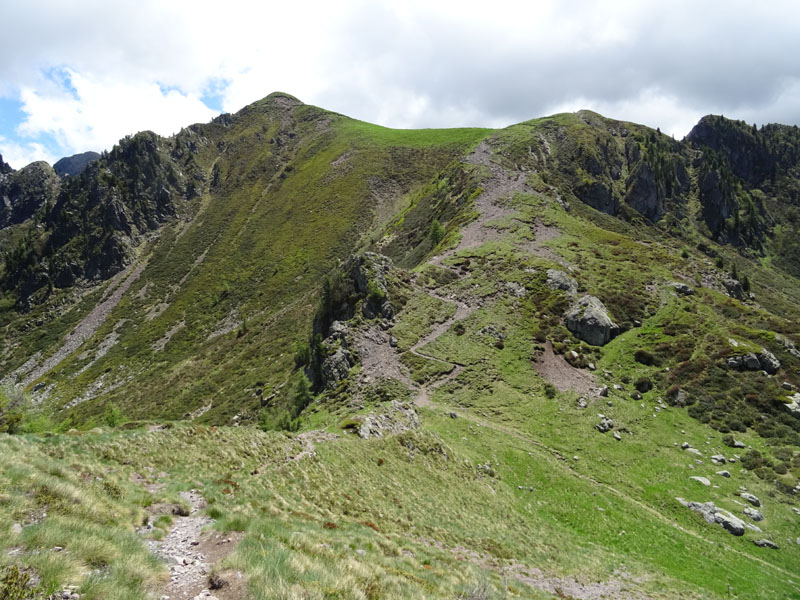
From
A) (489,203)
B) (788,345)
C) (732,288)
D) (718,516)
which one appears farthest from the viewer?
(489,203)

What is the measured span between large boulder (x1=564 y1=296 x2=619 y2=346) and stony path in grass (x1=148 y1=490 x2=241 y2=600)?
1991 inches

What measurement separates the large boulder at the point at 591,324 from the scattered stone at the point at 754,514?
1026 inches

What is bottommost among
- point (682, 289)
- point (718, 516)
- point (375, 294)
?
point (718, 516)

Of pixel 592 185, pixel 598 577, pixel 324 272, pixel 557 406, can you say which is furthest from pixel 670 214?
pixel 598 577

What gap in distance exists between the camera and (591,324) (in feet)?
174

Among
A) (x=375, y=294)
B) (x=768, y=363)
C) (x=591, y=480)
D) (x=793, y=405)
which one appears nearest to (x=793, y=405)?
(x=793, y=405)

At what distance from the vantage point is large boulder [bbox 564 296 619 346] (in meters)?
52.9

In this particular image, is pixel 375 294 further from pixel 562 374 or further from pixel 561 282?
pixel 561 282

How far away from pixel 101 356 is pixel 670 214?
191665 mm

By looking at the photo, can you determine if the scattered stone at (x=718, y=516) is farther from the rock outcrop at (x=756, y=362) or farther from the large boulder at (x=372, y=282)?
the large boulder at (x=372, y=282)

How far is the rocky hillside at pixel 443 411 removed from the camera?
1346 centimetres

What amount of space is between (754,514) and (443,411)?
24821 millimetres

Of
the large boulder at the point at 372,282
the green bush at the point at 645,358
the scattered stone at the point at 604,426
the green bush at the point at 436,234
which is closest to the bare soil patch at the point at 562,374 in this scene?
the scattered stone at the point at 604,426

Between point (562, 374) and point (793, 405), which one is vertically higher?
point (562, 374)
